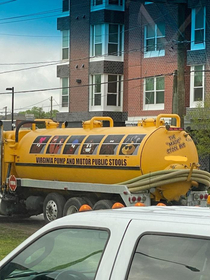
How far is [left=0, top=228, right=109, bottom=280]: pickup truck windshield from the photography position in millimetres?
3725

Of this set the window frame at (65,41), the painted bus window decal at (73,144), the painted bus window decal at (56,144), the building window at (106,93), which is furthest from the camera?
the window frame at (65,41)

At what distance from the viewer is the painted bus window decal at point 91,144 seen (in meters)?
15.5

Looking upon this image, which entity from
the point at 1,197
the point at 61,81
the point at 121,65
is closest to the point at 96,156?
the point at 1,197

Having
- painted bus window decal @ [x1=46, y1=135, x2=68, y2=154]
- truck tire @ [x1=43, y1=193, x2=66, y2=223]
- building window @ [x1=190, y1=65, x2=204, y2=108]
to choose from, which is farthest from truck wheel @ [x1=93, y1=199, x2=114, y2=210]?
building window @ [x1=190, y1=65, x2=204, y2=108]

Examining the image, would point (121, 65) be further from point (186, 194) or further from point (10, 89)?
point (186, 194)

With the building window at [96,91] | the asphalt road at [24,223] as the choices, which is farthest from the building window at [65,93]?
the asphalt road at [24,223]

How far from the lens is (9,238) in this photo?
13.8 m

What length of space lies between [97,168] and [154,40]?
2250 cm

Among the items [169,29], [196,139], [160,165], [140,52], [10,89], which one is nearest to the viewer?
[160,165]

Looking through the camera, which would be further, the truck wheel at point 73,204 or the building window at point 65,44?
the building window at point 65,44

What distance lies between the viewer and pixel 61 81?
4266 centimetres

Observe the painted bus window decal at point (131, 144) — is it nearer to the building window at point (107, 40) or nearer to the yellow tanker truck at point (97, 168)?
the yellow tanker truck at point (97, 168)

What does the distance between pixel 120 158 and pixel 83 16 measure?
27.4 m

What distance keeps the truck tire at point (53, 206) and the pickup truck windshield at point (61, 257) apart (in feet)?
40.5
